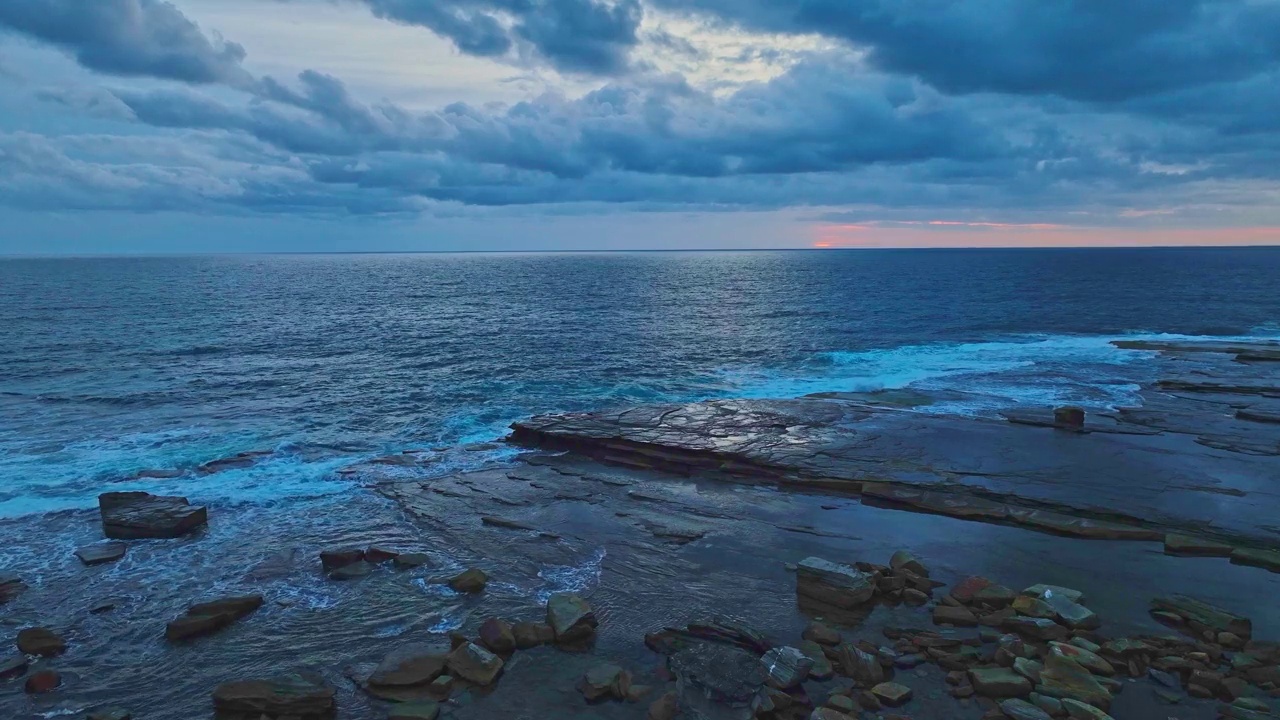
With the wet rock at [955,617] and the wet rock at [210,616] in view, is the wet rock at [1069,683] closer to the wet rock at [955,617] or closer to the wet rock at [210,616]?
the wet rock at [955,617]

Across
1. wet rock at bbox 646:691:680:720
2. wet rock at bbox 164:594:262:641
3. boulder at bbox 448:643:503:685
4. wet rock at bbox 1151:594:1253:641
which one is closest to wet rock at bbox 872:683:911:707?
wet rock at bbox 646:691:680:720

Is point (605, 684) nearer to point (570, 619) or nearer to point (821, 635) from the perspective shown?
point (570, 619)

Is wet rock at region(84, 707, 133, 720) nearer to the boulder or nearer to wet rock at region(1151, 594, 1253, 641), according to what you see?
the boulder

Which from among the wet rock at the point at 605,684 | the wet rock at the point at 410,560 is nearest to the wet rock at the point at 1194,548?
the wet rock at the point at 605,684

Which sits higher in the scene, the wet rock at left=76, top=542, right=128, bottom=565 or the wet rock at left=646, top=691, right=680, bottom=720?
the wet rock at left=646, top=691, right=680, bottom=720

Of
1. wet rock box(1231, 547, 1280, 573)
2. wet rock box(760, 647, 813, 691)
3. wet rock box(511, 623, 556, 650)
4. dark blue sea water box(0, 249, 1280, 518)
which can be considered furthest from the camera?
dark blue sea water box(0, 249, 1280, 518)

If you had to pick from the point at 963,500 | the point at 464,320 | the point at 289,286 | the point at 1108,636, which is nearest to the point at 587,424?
the point at 963,500

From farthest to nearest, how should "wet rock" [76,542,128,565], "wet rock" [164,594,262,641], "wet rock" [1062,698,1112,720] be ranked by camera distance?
1. "wet rock" [76,542,128,565]
2. "wet rock" [164,594,262,641]
3. "wet rock" [1062,698,1112,720]
